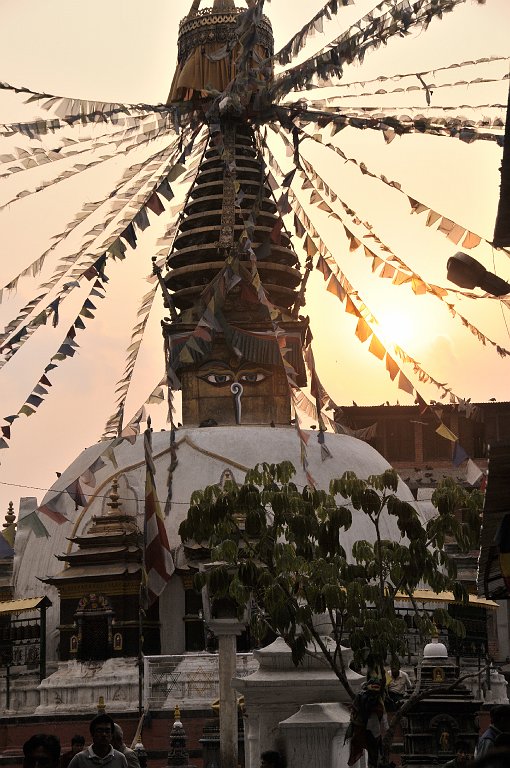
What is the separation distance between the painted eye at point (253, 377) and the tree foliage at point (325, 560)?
20.0 metres

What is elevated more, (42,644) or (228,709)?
(42,644)

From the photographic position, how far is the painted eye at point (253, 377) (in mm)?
40156

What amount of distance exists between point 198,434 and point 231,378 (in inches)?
138

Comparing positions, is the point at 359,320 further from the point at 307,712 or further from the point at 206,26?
the point at 206,26

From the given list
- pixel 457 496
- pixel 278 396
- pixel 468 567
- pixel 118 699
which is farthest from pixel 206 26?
pixel 457 496

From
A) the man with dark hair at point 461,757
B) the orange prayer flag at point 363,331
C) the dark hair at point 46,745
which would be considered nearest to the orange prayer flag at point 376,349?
the orange prayer flag at point 363,331

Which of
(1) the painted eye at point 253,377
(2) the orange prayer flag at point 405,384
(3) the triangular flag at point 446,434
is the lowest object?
(3) the triangular flag at point 446,434

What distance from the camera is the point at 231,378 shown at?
4025 centimetres

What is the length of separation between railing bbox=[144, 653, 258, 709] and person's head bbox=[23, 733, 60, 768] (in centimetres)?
2099

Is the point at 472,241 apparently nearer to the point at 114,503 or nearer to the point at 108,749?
the point at 108,749

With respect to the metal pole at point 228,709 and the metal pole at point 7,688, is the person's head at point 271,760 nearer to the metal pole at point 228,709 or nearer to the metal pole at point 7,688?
the metal pole at point 228,709

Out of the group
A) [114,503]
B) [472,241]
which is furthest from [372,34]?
[114,503]

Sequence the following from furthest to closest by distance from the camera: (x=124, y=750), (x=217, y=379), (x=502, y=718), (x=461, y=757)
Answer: (x=217, y=379), (x=461, y=757), (x=124, y=750), (x=502, y=718)

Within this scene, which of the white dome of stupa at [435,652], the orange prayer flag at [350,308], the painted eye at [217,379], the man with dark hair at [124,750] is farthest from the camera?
the painted eye at [217,379]
